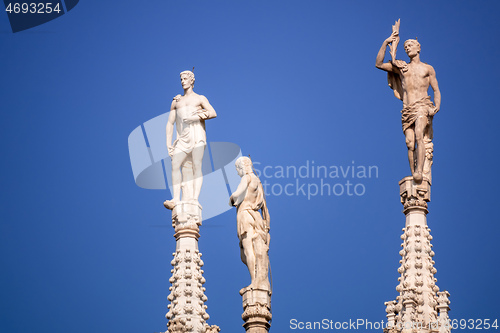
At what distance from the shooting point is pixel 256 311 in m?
27.4

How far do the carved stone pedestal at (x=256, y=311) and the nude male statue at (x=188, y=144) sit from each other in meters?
2.93

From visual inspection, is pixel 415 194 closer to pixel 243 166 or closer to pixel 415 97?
pixel 415 97

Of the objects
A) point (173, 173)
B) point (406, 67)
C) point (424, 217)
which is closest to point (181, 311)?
point (173, 173)

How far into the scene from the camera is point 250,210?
93.4 feet

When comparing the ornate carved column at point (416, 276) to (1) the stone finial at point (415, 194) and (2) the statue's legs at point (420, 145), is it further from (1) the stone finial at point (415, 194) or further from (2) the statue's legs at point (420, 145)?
(2) the statue's legs at point (420, 145)

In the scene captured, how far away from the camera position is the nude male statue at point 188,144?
97.7 feet

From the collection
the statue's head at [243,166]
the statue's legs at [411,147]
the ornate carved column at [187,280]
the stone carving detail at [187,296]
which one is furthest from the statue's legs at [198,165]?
the statue's legs at [411,147]

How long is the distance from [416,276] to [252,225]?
3542mm

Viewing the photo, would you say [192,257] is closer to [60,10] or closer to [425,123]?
[425,123]

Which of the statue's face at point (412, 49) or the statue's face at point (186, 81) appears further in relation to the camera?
the statue's face at point (186, 81)

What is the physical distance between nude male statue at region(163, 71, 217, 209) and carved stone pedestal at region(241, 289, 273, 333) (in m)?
2.93

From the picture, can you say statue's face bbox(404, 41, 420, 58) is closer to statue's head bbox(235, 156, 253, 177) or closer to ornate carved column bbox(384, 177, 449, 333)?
ornate carved column bbox(384, 177, 449, 333)

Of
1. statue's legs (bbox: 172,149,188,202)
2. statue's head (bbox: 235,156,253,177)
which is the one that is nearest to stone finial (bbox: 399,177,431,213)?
statue's head (bbox: 235,156,253,177)

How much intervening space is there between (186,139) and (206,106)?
0.88 m
